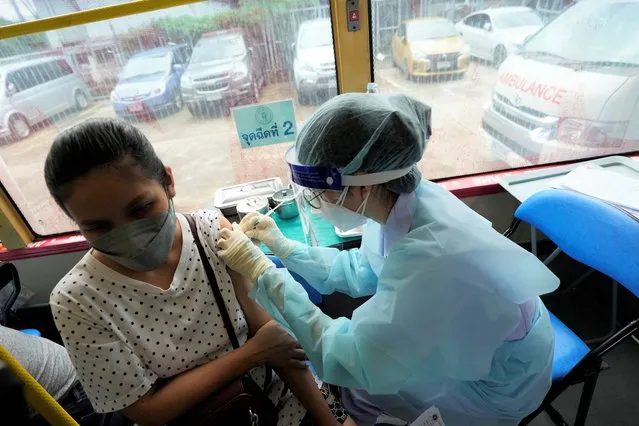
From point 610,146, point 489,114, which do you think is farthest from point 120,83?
point 610,146

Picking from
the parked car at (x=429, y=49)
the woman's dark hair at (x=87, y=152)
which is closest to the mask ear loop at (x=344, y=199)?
the woman's dark hair at (x=87, y=152)

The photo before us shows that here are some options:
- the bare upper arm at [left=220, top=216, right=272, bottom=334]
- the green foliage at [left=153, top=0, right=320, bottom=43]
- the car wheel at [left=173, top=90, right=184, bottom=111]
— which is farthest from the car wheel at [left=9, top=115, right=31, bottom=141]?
the bare upper arm at [left=220, top=216, right=272, bottom=334]

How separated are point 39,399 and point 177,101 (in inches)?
58.5

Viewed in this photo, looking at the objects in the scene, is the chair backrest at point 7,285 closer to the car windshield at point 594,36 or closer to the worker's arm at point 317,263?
the worker's arm at point 317,263

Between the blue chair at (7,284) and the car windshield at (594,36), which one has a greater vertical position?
the car windshield at (594,36)

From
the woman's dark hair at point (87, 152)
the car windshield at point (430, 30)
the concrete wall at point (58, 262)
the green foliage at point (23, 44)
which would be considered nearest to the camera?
the woman's dark hair at point (87, 152)

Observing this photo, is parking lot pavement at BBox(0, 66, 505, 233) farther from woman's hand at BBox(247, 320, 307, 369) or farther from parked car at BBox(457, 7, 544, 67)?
woman's hand at BBox(247, 320, 307, 369)

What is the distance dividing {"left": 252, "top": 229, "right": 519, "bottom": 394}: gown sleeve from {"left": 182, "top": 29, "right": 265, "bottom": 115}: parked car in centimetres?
118

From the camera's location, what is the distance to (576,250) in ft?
4.30

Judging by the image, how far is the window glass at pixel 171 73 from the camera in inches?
60.3

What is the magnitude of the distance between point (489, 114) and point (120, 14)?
Answer: 6.02ft

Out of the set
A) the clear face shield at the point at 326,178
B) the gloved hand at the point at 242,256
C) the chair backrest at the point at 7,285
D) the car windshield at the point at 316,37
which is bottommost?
the chair backrest at the point at 7,285

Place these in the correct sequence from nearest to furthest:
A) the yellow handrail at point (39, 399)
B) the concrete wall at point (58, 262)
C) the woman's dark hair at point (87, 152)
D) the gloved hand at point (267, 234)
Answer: the yellow handrail at point (39, 399) < the woman's dark hair at point (87, 152) < the gloved hand at point (267, 234) < the concrete wall at point (58, 262)

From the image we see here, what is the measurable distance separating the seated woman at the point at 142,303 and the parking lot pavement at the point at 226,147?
0.94 metres
